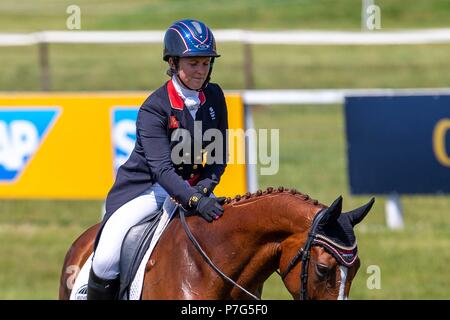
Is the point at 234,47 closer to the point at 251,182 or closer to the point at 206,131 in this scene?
the point at 251,182

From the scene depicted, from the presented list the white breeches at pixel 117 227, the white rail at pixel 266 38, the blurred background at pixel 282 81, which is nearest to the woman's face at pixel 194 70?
the white breeches at pixel 117 227

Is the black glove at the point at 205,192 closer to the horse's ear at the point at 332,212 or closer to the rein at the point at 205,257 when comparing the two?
the rein at the point at 205,257

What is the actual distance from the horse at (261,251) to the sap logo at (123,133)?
5.98 m

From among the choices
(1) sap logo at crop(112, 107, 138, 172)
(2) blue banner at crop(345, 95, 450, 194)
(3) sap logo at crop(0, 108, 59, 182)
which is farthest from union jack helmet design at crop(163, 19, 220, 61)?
(3) sap logo at crop(0, 108, 59, 182)

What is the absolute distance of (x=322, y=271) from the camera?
4543 mm

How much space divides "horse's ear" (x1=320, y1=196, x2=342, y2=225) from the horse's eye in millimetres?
185

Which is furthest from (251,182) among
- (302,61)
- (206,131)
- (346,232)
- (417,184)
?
(302,61)

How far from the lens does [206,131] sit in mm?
5484

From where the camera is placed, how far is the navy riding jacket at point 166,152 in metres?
5.25

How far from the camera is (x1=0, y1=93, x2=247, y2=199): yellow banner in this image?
11.4m

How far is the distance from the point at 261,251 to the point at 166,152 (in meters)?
0.75

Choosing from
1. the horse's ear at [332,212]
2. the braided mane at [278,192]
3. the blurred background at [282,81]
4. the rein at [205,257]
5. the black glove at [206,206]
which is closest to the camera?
the horse's ear at [332,212]

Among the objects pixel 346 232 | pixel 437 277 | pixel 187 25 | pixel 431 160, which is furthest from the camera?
pixel 431 160
